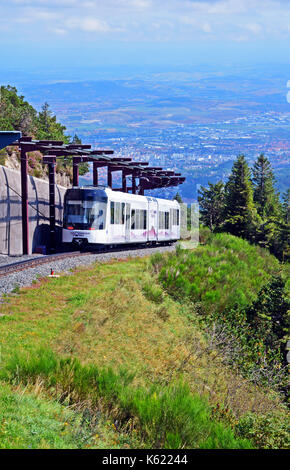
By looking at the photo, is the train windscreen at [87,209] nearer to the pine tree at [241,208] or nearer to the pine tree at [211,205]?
the pine tree at [241,208]

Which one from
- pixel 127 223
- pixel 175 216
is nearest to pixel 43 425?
pixel 127 223

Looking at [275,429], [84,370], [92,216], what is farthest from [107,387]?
[92,216]

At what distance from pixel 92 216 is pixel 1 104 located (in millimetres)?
20572

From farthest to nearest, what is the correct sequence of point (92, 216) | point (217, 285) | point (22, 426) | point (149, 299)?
point (92, 216), point (217, 285), point (149, 299), point (22, 426)

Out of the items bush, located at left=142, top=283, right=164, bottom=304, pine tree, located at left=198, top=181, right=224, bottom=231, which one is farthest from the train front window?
pine tree, located at left=198, top=181, right=224, bottom=231

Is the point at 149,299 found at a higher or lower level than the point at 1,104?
lower

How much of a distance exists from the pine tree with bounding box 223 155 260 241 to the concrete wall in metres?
22.4

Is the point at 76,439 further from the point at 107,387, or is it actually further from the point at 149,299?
the point at 149,299

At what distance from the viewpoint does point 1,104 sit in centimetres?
4328

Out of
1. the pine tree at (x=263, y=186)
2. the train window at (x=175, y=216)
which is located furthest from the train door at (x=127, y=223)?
the pine tree at (x=263, y=186)

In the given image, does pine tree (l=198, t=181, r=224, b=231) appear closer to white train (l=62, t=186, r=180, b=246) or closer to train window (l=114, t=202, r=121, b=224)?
white train (l=62, t=186, r=180, b=246)

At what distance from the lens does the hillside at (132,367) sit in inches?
307

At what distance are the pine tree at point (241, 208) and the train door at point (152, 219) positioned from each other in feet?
55.7

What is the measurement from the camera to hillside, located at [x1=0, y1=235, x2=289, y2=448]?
25.6 feet
